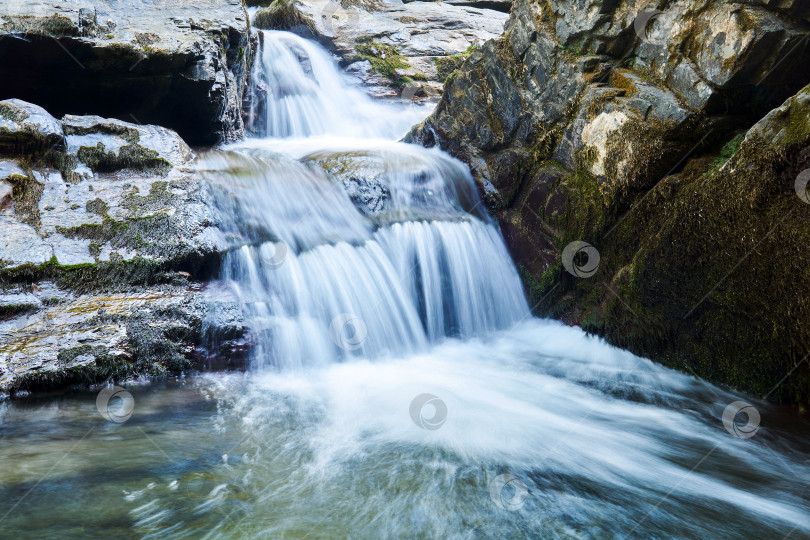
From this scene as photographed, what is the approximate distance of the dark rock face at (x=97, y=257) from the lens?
3783 mm

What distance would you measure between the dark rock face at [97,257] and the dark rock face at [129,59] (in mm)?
1023

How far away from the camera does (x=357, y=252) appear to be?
5.64m

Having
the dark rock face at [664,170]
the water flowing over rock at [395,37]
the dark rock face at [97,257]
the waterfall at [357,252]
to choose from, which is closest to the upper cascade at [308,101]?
the water flowing over rock at [395,37]

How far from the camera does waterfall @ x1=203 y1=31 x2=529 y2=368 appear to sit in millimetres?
4895

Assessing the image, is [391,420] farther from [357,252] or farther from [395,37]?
[395,37]

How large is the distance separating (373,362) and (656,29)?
14.4 ft

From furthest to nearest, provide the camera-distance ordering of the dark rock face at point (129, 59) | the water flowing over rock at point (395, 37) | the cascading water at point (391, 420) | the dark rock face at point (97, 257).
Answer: the water flowing over rock at point (395, 37) < the dark rock face at point (129, 59) < the dark rock face at point (97, 257) < the cascading water at point (391, 420)

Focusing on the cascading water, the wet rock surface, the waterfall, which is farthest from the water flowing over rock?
the cascading water

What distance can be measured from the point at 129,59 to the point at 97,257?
3148 mm

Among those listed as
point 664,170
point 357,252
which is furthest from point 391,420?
point 664,170

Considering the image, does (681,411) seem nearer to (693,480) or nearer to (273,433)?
(693,480)

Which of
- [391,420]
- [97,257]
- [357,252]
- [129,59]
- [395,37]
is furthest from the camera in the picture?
[395,37]

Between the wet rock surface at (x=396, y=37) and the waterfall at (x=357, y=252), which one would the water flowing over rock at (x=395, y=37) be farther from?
the waterfall at (x=357, y=252)

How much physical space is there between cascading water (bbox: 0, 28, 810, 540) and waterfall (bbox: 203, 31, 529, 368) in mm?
25
